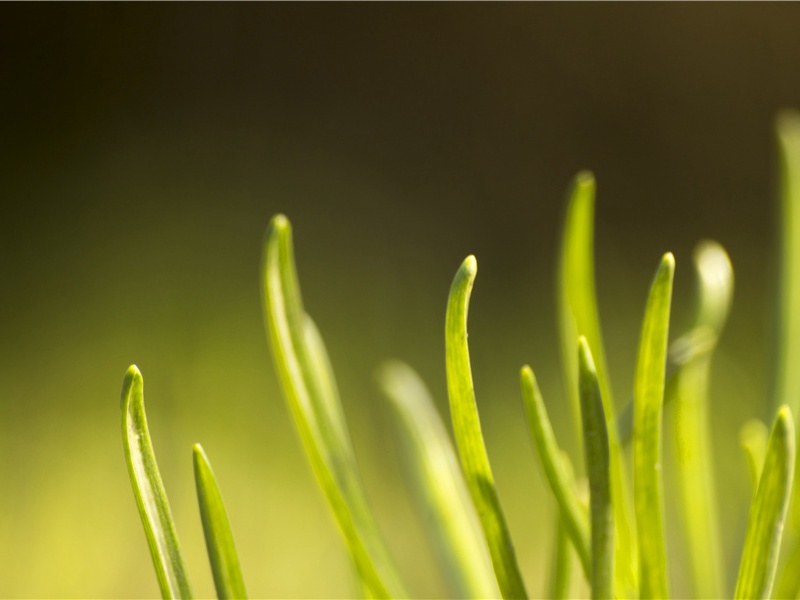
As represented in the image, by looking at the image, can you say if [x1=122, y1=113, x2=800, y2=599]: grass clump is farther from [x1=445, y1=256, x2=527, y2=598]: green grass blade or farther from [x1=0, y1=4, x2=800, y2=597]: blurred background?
[x1=0, y1=4, x2=800, y2=597]: blurred background

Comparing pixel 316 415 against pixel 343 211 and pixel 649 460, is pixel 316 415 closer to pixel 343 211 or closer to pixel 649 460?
pixel 649 460

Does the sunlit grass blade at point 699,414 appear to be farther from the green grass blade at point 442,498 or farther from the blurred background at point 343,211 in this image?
the blurred background at point 343,211

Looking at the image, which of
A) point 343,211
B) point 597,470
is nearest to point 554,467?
point 597,470

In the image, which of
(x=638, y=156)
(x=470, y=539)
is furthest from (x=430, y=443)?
(x=638, y=156)

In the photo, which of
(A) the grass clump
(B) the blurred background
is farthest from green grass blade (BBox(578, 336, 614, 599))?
(B) the blurred background

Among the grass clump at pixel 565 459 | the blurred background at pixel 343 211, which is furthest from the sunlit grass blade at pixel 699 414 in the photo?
the blurred background at pixel 343 211

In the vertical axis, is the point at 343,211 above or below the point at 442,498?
above

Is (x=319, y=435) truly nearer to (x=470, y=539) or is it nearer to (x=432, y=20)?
(x=470, y=539)

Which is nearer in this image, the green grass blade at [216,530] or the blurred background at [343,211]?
the green grass blade at [216,530]
